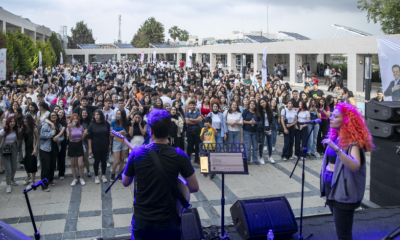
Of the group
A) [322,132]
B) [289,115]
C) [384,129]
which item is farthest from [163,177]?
[322,132]

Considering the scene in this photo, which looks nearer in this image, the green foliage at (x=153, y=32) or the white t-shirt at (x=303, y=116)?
the white t-shirt at (x=303, y=116)

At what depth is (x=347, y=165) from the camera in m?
3.48

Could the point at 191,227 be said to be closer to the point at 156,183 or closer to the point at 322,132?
the point at 156,183

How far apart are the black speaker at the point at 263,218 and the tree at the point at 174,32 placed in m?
91.1

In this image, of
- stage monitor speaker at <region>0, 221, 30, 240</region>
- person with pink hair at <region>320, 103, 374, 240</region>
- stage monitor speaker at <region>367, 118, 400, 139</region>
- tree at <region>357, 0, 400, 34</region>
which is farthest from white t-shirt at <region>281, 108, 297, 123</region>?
tree at <region>357, 0, 400, 34</region>

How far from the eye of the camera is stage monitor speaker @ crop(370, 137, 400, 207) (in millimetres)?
5641

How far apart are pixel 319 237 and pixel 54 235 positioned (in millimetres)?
3920

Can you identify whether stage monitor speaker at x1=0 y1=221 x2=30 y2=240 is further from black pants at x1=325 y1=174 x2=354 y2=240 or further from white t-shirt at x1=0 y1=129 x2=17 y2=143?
white t-shirt at x1=0 y1=129 x2=17 y2=143

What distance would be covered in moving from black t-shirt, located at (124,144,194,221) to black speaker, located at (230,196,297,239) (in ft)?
6.67

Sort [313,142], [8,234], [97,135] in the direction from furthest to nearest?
[313,142] < [97,135] < [8,234]

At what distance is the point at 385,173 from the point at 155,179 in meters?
4.73

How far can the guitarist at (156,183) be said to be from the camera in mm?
2748

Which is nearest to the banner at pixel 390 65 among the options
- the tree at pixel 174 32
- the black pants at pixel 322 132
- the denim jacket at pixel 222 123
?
the black pants at pixel 322 132

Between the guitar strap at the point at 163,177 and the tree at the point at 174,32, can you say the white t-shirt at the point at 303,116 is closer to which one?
the guitar strap at the point at 163,177
